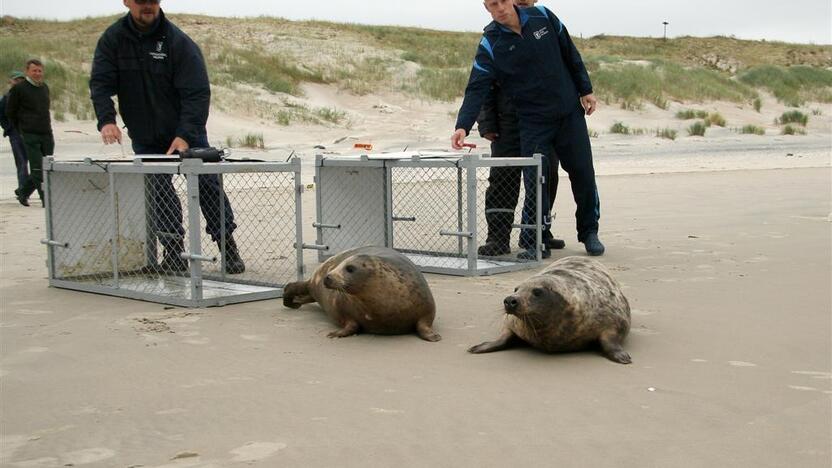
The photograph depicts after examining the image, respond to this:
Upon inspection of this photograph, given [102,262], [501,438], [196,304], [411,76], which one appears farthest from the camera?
[411,76]

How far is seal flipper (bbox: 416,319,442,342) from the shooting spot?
211 inches

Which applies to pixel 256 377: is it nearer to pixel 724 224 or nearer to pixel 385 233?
pixel 385 233

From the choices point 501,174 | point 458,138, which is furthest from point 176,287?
point 501,174

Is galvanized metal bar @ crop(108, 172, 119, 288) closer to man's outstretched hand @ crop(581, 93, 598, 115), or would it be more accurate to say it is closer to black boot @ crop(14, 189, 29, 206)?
man's outstretched hand @ crop(581, 93, 598, 115)

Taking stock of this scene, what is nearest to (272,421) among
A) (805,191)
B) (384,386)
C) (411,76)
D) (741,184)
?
(384,386)

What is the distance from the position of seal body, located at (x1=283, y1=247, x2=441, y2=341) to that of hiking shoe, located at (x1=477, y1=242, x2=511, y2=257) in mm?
2674

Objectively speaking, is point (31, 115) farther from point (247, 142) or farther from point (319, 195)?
point (247, 142)

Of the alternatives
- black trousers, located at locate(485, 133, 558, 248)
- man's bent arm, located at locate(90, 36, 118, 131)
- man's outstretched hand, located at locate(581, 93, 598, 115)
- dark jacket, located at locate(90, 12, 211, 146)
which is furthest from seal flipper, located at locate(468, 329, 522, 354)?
man's outstretched hand, located at locate(581, 93, 598, 115)

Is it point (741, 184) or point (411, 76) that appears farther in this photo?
point (411, 76)

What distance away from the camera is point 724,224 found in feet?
33.0

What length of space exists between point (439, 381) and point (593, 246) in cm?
398

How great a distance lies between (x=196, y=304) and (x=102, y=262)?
1331mm

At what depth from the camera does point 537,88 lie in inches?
316

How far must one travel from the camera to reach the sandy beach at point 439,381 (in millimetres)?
3658
